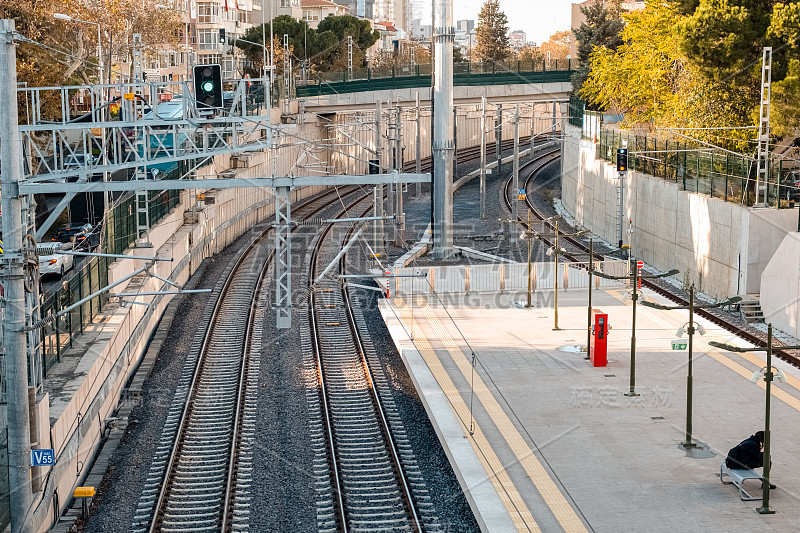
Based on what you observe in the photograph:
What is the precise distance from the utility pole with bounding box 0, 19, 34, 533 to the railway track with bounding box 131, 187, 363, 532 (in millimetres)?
1656

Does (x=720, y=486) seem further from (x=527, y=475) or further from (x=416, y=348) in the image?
(x=416, y=348)

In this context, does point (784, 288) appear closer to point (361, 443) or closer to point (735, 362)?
point (735, 362)

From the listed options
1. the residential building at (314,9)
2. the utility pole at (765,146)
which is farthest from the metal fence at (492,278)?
the residential building at (314,9)

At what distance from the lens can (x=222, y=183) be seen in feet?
53.5

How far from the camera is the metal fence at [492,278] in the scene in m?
27.8

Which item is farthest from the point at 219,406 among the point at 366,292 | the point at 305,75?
the point at 305,75

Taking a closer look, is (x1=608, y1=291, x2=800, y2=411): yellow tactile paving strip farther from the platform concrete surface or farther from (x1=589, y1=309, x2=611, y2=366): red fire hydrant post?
(x1=589, y1=309, x2=611, y2=366): red fire hydrant post

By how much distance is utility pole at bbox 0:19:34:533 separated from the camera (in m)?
13.5

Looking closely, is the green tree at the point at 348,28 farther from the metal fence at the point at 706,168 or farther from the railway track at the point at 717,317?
the metal fence at the point at 706,168

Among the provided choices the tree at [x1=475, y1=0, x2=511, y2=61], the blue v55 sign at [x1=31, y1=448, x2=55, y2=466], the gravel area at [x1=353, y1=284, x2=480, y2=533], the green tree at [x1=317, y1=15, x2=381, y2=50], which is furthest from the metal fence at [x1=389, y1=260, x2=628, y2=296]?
the tree at [x1=475, y1=0, x2=511, y2=61]

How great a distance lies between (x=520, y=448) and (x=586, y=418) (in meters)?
2.06

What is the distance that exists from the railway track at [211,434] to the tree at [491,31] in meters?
72.9

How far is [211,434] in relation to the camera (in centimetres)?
1820

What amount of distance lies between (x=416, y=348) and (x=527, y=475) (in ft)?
24.5
